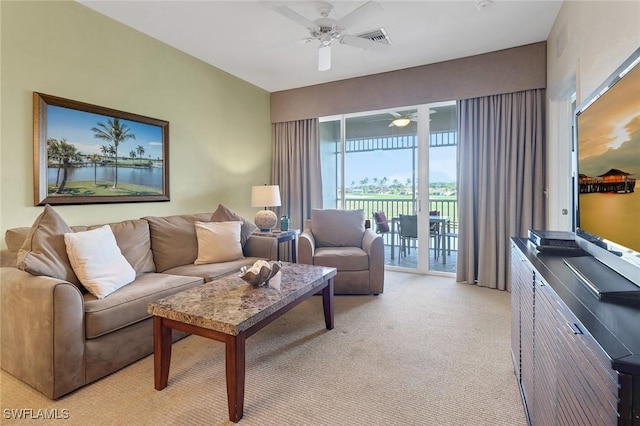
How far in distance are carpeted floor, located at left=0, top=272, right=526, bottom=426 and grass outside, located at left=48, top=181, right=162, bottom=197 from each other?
4.36ft

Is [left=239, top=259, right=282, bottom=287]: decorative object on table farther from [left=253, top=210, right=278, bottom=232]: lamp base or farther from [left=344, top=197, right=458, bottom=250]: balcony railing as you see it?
[left=344, top=197, right=458, bottom=250]: balcony railing

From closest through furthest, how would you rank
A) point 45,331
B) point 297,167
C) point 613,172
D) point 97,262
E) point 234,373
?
point 613,172, point 234,373, point 45,331, point 97,262, point 297,167

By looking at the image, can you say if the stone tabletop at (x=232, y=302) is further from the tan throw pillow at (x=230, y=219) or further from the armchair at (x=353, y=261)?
the tan throw pillow at (x=230, y=219)

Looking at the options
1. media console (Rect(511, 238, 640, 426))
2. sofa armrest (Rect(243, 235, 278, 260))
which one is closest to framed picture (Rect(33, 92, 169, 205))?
sofa armrest (Rect(243, 235, 278, 260))

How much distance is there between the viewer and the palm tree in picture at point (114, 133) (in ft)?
9.14

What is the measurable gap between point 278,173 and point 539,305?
4.18 m

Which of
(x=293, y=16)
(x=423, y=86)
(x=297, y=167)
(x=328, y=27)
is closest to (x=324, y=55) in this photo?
(x=328, y=27)

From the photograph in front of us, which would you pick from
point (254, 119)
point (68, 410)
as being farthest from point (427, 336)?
point (254, 119)

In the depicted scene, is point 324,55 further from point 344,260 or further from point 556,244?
point 556,244

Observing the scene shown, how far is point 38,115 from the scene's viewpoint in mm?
2387

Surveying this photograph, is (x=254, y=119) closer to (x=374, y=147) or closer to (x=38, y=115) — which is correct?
(x=374, y=147)

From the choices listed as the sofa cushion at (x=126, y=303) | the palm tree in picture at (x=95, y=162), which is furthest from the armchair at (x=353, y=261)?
the palm tree in picture at (x=95, y=162)

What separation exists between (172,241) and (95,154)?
0.99 meters

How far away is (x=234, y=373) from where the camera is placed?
5.10ft
